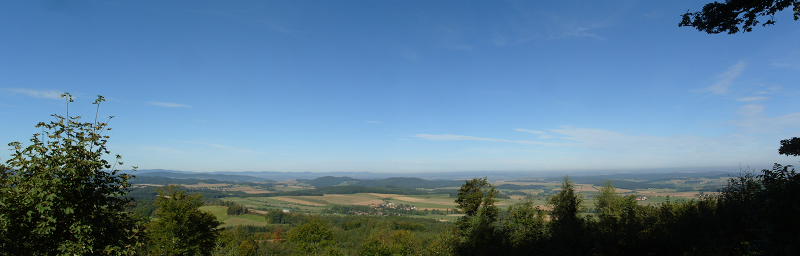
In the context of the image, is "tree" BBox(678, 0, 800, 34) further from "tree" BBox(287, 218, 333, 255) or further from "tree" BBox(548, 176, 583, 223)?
"tree" BBox(287, 218, 333, 255)

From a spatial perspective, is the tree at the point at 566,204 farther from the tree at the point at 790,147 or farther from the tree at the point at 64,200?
the tree at the point at 64,200

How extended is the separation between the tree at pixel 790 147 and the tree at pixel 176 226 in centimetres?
3421

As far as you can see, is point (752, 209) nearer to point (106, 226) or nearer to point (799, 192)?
point (799, 192)

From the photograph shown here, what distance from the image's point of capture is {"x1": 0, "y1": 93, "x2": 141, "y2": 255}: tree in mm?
6328

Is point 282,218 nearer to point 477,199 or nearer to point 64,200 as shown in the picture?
point 477,199

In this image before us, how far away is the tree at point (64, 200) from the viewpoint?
633 cm

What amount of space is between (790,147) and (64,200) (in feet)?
65.2

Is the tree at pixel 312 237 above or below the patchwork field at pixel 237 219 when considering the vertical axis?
above

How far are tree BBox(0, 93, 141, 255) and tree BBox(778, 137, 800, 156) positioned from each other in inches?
746

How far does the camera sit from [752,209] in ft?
24.0

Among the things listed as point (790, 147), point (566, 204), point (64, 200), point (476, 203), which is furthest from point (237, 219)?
point (790, 147)

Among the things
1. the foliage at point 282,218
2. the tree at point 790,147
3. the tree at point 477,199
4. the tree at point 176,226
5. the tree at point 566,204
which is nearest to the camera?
the tree at point 790,147

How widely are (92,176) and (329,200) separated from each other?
153706 mm

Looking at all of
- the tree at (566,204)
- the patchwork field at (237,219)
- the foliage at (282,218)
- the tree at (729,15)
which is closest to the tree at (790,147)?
the tree at (729,15)
